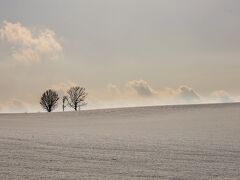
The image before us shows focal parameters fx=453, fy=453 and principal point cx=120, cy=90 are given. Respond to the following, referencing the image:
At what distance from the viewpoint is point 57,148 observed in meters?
11.0

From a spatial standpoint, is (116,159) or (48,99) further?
A: (48,99)

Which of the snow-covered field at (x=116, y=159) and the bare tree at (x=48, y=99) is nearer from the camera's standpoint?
the snow-covered field at (x=116, y=159)

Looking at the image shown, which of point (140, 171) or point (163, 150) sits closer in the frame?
point (140, 171)

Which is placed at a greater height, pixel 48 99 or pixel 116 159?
pixel 48 99

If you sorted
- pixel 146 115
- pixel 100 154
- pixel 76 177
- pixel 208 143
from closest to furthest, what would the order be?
pixel 76 177 → pixel 100 154 → pixel 208 143 → pixel 146 115

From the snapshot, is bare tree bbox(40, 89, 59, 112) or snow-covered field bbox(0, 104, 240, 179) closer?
snow-covered field bbox(0, 104, 240, 179)

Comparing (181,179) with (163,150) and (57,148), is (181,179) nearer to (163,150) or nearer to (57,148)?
(163,150)

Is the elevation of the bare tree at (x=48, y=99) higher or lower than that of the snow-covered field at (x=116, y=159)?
higher

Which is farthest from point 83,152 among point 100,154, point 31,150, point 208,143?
point 208,143

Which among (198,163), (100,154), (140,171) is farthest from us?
(100,154)

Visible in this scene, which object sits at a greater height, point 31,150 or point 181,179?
point 31,150

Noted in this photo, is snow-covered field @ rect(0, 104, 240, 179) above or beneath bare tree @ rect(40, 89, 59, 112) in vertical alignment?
beneath

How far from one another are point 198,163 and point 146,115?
75.6ft

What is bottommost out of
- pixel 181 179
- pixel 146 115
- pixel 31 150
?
pixel 181 179
